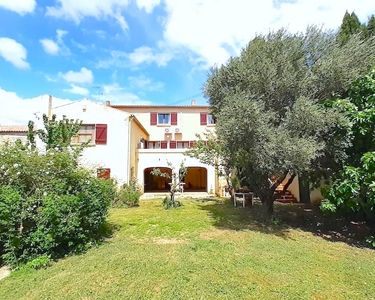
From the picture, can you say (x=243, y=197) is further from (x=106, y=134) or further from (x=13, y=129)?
(x=13, y=129)

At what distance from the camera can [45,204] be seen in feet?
28.7

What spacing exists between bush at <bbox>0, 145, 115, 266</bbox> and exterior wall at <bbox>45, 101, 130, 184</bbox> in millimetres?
12356

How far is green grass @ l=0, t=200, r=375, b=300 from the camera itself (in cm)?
674

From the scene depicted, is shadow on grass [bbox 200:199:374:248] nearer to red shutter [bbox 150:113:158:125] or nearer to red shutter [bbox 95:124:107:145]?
red shutter [bbox 95:124:107:145]

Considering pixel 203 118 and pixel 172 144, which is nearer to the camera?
pixel 172 144

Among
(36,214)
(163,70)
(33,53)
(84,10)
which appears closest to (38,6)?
(84,10)

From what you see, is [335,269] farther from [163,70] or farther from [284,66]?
[163,70]

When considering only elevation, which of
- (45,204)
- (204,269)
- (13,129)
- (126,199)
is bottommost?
(204,269)

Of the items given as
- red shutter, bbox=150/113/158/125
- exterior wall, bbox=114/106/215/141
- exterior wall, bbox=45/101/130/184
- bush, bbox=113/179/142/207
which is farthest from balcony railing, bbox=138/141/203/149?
bush, bbox=113/179/142/207

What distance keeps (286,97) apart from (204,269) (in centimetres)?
781

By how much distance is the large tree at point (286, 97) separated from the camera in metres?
11.1

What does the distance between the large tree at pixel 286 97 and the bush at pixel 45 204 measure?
5.41 meters

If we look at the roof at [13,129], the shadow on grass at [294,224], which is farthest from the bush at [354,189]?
the roof at [13,129]

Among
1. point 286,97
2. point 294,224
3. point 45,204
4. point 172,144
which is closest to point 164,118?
point 172,144
